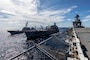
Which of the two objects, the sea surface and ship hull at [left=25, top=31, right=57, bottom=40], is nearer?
the sea surface

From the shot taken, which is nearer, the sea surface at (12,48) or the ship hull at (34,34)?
the sea surface at (12,48)

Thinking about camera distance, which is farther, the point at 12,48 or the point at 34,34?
the point at 34,34

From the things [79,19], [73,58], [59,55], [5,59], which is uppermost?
[79,19]

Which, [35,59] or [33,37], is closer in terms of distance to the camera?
[35,59]

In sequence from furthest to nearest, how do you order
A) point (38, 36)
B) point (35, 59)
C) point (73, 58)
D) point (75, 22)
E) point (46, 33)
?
point (46, 33) < point (38, 36) < point (75, 22) < point (35, 59) < point (73, 58)

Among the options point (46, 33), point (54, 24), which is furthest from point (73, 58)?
point (54, 24)

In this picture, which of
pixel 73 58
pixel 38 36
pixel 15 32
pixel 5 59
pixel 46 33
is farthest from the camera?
pixel 15 32

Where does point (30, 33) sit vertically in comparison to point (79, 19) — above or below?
below

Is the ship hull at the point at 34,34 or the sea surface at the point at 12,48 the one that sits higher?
the ship hull at the point at 34,34

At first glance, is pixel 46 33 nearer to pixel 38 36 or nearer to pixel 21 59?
pixel 38 36

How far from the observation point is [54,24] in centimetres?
9281

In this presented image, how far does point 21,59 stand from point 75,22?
43930 mm

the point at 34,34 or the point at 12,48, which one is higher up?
the point at 34,34

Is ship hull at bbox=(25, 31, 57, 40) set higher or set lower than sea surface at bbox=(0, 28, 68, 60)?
higher
